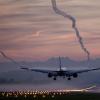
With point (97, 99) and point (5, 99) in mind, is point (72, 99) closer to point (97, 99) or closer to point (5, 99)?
point (97, 99)

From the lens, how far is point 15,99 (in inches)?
7092

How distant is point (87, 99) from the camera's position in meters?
185

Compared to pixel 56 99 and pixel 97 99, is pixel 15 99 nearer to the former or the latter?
pixel 56 99

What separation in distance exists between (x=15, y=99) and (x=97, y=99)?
28095 millimetres

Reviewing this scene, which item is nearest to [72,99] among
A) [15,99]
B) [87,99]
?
[87,99]

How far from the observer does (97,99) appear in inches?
7229

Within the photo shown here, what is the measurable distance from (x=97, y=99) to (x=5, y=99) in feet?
103

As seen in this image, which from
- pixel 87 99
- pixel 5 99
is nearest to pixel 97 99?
pixel 87 99

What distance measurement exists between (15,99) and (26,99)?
4.25m

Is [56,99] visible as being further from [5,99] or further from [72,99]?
[5,99]

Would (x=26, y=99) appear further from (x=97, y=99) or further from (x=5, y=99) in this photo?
(x=97, y=99)

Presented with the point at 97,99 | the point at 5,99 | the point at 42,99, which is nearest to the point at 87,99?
the point at 97,99

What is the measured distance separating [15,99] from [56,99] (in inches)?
578

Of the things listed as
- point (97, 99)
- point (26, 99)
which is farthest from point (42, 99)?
point (97, 99)
